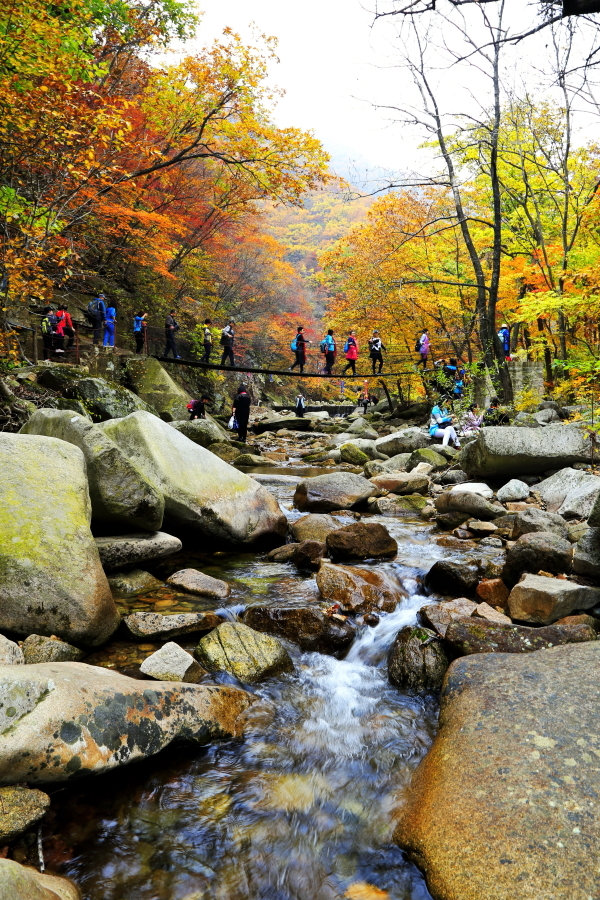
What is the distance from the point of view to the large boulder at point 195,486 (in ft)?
17.3

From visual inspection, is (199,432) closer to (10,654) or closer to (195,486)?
(195,486)

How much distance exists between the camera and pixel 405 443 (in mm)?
13133

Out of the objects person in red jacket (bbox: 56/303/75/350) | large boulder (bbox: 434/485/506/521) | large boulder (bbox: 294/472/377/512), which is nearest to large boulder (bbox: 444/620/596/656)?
large boulder (bbox: 434/485/506/521)

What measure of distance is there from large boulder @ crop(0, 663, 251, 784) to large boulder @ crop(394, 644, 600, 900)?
1.16 meters

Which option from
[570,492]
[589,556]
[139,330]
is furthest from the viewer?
[139,330]

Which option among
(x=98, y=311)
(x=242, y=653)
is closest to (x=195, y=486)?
(x=242, y=653)

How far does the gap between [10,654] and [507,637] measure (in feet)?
9.40

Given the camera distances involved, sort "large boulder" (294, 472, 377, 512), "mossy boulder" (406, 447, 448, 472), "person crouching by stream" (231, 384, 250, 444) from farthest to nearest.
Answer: "person crouching by stream" (231, 384, 250, 444) → "mossy boulder" (406, 447, 448, 472) → "large boulder" (294, 472, 377, 512)

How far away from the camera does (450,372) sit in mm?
13938

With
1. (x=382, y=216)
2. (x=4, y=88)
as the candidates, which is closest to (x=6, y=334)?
(x=4, y=88)

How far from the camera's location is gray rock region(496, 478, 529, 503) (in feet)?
24.4

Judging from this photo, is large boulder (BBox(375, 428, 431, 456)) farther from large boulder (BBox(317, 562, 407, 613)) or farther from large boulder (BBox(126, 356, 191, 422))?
large boulder (BBox(317, 562, 407, 613))

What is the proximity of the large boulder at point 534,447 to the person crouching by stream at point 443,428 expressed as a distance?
4444 millimetres

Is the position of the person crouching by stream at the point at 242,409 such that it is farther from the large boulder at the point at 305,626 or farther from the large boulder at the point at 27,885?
the large boulder at the point at 27,885
